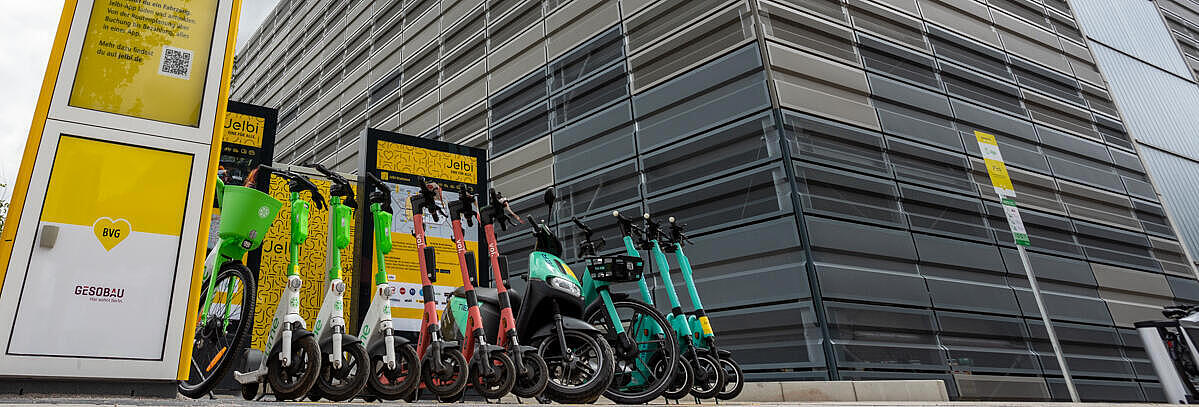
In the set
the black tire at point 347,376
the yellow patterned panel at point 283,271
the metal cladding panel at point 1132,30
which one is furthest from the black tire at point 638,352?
the metal cladding panel at point 1132,30

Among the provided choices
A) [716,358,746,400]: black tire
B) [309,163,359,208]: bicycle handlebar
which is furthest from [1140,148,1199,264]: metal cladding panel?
[309,163,359,208]: bicycle handlebar

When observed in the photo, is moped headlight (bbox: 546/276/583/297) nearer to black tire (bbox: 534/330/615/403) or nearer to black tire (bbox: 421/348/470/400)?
black tire (bbox: 534/330/615/403)

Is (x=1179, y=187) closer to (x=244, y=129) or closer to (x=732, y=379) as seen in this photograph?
(x=732, y=379)

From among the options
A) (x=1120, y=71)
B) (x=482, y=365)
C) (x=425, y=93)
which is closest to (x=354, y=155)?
(x=425, y=93)

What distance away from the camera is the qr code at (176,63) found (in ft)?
9.26

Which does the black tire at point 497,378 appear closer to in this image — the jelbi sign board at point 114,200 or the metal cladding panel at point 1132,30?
the jelbi sign board at point 114,200

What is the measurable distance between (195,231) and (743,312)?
21.6 feet

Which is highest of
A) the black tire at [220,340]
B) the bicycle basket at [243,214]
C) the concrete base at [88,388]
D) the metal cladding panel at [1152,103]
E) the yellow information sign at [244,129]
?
the metal cladding panel at [1152,103]

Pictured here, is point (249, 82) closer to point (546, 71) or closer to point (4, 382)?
point (546, 71)

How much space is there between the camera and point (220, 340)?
3395mm

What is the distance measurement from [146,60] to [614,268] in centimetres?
279

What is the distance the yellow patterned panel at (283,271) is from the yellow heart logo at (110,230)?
3829 mm

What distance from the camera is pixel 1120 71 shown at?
14.2 meters

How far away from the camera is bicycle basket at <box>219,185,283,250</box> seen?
3223mm
